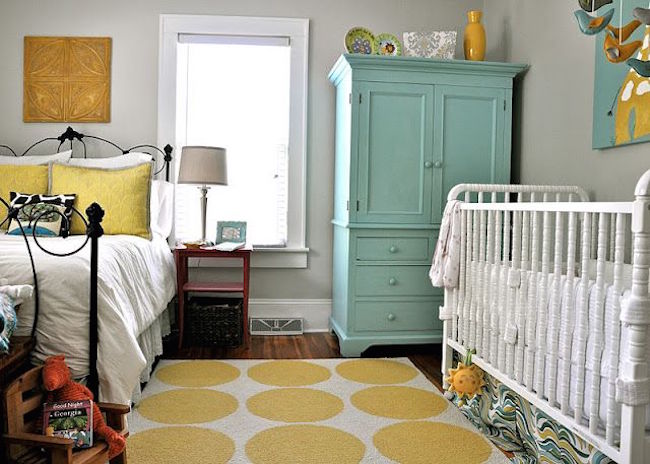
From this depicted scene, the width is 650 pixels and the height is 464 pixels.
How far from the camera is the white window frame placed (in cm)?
390

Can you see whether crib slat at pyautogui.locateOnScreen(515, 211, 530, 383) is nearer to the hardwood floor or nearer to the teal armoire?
the hardwood floor

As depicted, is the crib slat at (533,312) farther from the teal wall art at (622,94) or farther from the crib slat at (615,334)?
the teal wall art at (622,94)

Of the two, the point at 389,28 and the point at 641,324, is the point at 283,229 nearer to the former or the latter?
the point at 389,28

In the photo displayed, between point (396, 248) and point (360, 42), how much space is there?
4.12 feet

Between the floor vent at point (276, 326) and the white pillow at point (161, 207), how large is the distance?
0.82 meters

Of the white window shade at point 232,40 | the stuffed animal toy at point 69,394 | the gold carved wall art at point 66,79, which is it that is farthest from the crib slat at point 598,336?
the gold carved wall art at point 66,79

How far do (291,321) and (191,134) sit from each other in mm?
1398

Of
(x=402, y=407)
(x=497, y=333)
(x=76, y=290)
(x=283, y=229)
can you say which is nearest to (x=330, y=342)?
(x=283, y=229)

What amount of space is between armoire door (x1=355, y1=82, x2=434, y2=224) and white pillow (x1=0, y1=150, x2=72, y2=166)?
179 cm

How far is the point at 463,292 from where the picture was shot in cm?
272

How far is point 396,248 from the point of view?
11.4ft

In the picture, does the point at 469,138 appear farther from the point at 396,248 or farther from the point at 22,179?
the point at 22,179

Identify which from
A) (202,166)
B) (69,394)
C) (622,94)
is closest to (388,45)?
(202,166)

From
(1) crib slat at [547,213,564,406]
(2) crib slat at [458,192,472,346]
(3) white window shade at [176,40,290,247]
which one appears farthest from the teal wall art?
(3) white window shade at [176,40,290,247]
